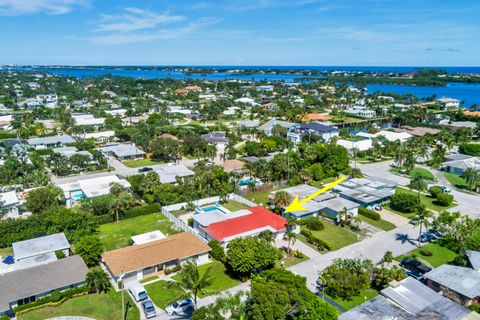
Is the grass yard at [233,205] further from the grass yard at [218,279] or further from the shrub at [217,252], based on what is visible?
the grass yard at [218,279]

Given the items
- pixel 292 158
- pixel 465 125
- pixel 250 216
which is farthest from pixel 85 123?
pixel 465 125

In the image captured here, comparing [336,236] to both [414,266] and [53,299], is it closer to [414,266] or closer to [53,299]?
[414,266]

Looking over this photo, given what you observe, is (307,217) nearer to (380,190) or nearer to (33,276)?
(380,190)

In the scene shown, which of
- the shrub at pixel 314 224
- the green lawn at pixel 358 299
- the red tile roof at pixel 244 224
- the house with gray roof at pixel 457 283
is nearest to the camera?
the house with gray roof at pixel 457 283

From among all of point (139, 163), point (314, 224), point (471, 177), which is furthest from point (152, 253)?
point (471, 177)

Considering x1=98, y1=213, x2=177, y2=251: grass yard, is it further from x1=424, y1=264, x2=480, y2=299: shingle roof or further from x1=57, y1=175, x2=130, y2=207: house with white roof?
x1=424, y1=264, x2=480, y2=299: shingle roof

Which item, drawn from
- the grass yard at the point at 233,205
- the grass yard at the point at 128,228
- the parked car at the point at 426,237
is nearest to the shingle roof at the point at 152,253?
the grass yard at the point at 128,228
